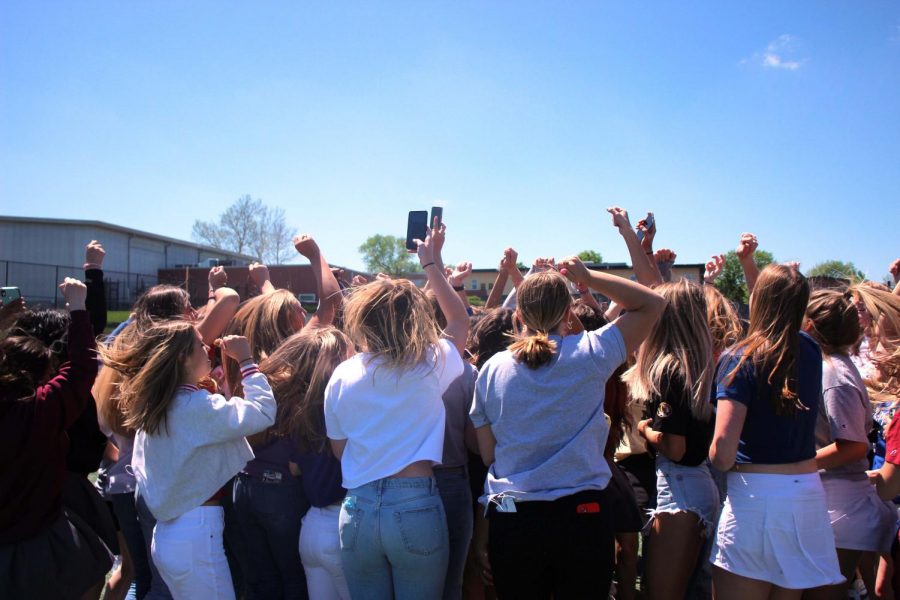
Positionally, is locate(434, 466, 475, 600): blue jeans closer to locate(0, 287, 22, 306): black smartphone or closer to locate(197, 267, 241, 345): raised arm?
locate(197, 267, 241, 345): raised arm

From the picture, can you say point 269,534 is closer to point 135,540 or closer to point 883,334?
point 135,540

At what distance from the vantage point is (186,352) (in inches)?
115

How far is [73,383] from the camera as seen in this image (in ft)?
9.42

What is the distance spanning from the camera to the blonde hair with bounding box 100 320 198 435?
2.84m

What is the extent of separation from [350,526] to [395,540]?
0.74 feet

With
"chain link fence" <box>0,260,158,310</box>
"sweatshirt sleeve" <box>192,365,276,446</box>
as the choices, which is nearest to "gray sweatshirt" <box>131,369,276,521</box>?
"sweatshirt sleeve" <box>192,365,276,446</box>

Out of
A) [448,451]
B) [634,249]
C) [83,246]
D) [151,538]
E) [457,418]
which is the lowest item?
[151,538]

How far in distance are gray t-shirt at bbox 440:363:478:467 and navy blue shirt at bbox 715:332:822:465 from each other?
1.25 meters

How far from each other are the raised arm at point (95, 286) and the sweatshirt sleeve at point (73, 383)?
1.17 metres

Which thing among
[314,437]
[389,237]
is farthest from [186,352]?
[389,237]

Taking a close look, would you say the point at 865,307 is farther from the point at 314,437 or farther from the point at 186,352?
the point at 186,352

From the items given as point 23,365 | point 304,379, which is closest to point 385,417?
point 304,379

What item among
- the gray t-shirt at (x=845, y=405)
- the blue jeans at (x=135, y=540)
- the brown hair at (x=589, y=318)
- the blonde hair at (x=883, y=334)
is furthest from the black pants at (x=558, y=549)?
the blue jeans at (x=135, y=540)

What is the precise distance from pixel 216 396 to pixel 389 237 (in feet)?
270
